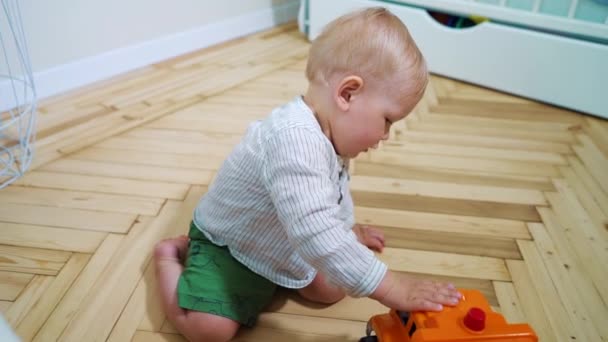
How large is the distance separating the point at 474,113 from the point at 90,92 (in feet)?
3.39

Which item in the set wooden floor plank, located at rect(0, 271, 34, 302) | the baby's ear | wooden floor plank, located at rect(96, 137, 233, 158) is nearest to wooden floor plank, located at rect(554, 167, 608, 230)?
the baby's ear

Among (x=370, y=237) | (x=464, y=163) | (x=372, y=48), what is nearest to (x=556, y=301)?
(x=370, y=237)

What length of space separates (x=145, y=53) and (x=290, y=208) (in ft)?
3.83

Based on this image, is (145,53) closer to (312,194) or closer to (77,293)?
(77,293)

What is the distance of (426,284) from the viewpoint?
544 mm

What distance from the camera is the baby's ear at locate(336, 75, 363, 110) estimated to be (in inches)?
21.2

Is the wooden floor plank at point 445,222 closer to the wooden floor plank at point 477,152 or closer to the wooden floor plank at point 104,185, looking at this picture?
the wooden floor plank at point 477,152

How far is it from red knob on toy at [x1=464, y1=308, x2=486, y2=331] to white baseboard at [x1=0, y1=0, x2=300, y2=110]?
3.90ft

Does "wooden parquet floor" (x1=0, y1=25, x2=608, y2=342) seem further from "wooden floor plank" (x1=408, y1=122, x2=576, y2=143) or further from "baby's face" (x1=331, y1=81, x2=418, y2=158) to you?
"baby's face" (x1=331, y1=81, x2=418, y2=158)

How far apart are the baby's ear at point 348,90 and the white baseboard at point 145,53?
1.00 metres

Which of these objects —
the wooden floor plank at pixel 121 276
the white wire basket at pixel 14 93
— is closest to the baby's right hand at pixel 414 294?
the wooden floor plank at pixel 121 276

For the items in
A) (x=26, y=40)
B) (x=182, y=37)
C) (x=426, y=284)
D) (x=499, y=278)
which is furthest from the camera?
(x=182, y=37)

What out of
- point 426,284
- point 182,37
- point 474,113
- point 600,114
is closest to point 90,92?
point 182,37

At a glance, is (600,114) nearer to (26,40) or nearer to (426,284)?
(426,284)
